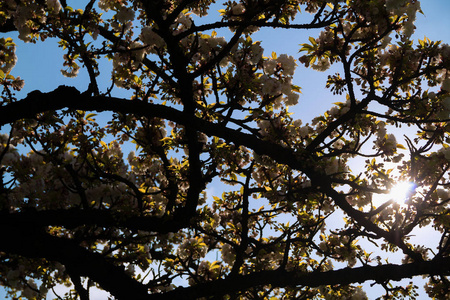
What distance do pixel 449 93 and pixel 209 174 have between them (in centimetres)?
390

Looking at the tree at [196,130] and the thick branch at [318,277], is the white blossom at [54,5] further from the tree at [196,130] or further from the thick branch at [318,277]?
Result: the thick branch at [318,277]

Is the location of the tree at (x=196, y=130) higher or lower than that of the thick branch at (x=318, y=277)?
higher

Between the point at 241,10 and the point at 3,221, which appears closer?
the point at 3,221

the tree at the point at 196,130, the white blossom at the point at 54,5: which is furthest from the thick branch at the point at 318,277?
the white blossom at the point at 54,5

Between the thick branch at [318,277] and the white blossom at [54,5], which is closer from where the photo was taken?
the white blossom at [54,5]

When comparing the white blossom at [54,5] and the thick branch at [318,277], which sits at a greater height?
the white blossom at [54,5]

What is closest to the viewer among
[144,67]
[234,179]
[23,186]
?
[23,186]

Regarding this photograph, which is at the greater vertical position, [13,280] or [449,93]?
[449,93]

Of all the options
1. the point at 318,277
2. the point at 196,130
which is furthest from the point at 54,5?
the point at 318,277

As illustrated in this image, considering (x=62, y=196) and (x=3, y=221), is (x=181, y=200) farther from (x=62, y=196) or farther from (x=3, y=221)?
(x=3, y=221)

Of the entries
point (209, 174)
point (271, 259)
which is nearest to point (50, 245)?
point (209, 174)

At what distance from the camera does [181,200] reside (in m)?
7.24

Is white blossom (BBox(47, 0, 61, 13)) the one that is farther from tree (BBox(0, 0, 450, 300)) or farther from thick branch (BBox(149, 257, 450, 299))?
thick branch (BBox(149, 257, 450, 299))

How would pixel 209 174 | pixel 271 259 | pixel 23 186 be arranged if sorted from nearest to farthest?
pixel 23 186 → pixel 209 174 → pixel 271 259
